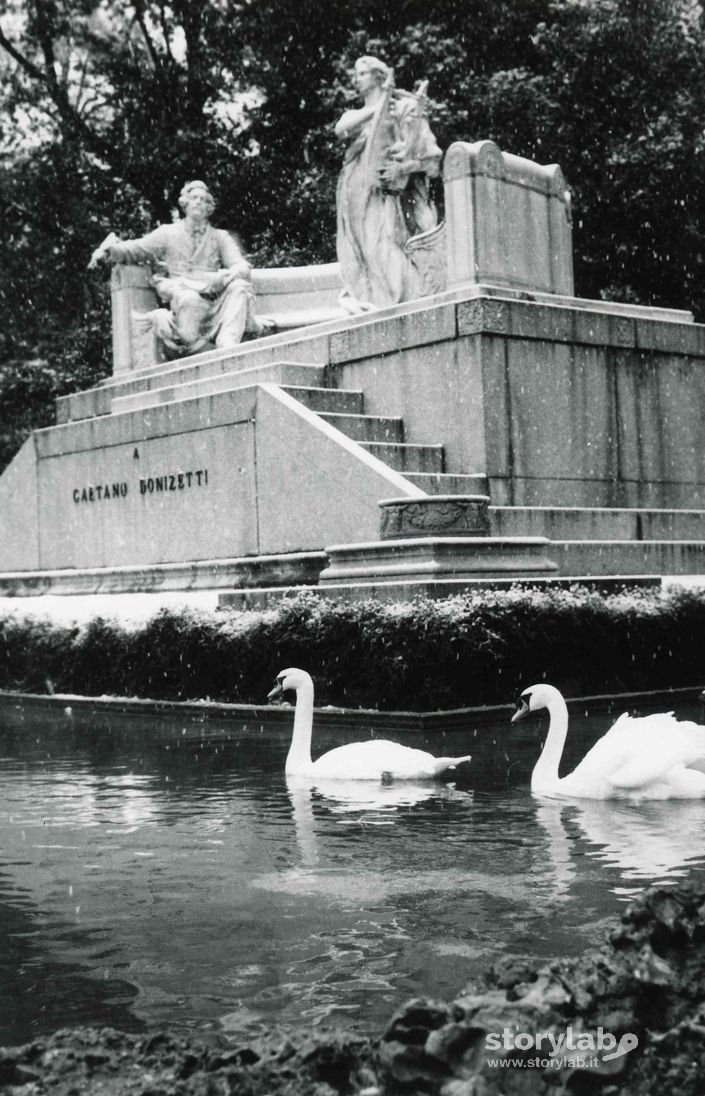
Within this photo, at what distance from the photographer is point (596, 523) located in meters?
14.9

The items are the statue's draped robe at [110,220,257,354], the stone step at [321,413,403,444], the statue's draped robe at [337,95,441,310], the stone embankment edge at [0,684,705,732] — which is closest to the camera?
the stone embankment edge at [0,684,705,732]

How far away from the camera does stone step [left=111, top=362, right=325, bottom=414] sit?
16.5 meters

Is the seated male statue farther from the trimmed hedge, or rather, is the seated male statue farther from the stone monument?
the trimmed hedge

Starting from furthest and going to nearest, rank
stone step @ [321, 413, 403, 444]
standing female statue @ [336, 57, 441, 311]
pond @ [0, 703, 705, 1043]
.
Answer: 1. standing female statue @ [336, 57, 441, 311]
2. stone step @ [321, 413, 403, 444]
3. pond @ [0, 703, 705, 1043]

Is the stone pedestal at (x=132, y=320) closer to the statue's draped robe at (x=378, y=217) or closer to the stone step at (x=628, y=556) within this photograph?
the statue's draped robe at (x=378, y=217)

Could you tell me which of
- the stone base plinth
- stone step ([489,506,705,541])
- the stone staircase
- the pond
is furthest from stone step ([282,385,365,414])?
the pond

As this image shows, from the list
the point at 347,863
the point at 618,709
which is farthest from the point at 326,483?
the point at 347,863

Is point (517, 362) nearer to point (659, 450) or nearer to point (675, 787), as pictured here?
point (659, 450)

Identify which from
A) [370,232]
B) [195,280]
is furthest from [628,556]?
[195,280]

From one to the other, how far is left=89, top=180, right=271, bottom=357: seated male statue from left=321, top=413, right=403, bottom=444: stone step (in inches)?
133

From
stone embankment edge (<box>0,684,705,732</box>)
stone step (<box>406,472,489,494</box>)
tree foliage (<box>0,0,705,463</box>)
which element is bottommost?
stone embankment edge (<box>0,684,705,732</box>)

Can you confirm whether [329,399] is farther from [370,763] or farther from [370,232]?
[370,763]

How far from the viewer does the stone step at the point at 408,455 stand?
15117mm

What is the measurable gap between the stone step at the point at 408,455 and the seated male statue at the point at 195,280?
4.20m
